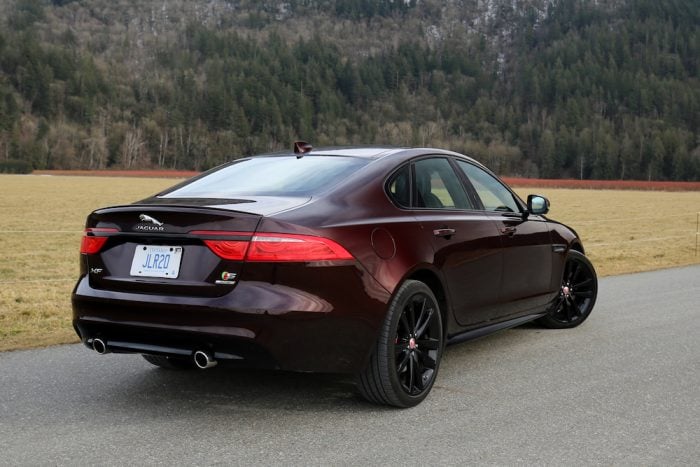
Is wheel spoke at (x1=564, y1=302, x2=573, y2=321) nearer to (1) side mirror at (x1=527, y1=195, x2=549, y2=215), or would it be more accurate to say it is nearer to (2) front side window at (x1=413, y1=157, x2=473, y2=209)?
(1) side mirror at (x1=527, y1=195, x2=549, y2=215)

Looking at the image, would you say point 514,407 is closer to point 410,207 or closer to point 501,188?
point 410,207

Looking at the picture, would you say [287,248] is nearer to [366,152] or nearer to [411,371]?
[411,371]

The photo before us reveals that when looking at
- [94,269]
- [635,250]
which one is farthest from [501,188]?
[635,250]

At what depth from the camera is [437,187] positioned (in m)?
5.68

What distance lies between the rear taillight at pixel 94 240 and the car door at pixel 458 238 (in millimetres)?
1853

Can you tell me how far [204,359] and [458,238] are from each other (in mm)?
1961

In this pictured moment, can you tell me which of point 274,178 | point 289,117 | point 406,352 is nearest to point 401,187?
point 274,178

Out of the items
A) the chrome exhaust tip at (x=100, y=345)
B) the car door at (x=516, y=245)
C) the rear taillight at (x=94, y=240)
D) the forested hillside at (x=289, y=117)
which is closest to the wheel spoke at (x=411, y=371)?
the car door at (x=516, y=245)

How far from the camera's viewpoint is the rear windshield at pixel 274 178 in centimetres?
485

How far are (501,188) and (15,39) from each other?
189 m

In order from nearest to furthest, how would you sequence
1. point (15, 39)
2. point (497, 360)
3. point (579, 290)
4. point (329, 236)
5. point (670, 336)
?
point (329, 236), point (497, 360), point (670, 336), point (579, 290), point (15, 39)

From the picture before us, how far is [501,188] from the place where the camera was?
6.50m

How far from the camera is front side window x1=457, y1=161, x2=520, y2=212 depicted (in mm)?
6066

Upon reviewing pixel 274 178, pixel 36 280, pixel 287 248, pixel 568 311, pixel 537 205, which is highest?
pixel 274 178
